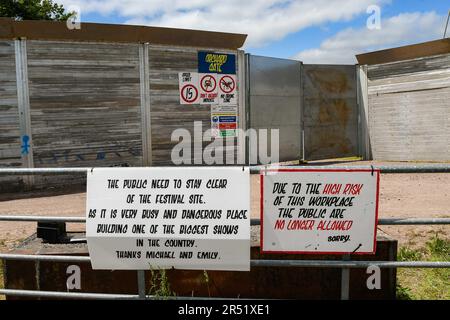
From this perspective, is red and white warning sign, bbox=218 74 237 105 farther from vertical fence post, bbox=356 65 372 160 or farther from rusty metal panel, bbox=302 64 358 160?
vertical fence post, bbox=356 65 372 160

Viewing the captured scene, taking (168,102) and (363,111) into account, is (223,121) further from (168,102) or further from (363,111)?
(363,111)

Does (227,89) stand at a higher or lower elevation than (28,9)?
lower

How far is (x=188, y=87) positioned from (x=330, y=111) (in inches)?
229

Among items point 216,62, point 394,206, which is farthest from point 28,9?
point 394,206

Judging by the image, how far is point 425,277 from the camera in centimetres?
457

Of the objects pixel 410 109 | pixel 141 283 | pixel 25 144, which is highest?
pixel 410 109

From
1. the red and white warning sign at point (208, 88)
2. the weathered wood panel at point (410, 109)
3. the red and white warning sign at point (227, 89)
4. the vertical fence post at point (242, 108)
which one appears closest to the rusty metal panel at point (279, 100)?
the vertical fence post at point (242, 108)

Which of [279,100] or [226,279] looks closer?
[226,279]

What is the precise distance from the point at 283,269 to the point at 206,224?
95 centimetres

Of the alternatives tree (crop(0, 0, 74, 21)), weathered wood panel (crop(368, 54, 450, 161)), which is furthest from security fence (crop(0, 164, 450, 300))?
tree (crop(0, 0, 74, 21))

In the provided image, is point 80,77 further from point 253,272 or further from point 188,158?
point 253,272

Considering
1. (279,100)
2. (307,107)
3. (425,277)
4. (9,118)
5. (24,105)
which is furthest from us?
(307,107)

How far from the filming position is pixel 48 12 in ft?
94.0

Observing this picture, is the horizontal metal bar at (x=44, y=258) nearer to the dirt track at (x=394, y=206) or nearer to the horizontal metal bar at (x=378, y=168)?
the horizontal metal bar at (x=378, y=168)
